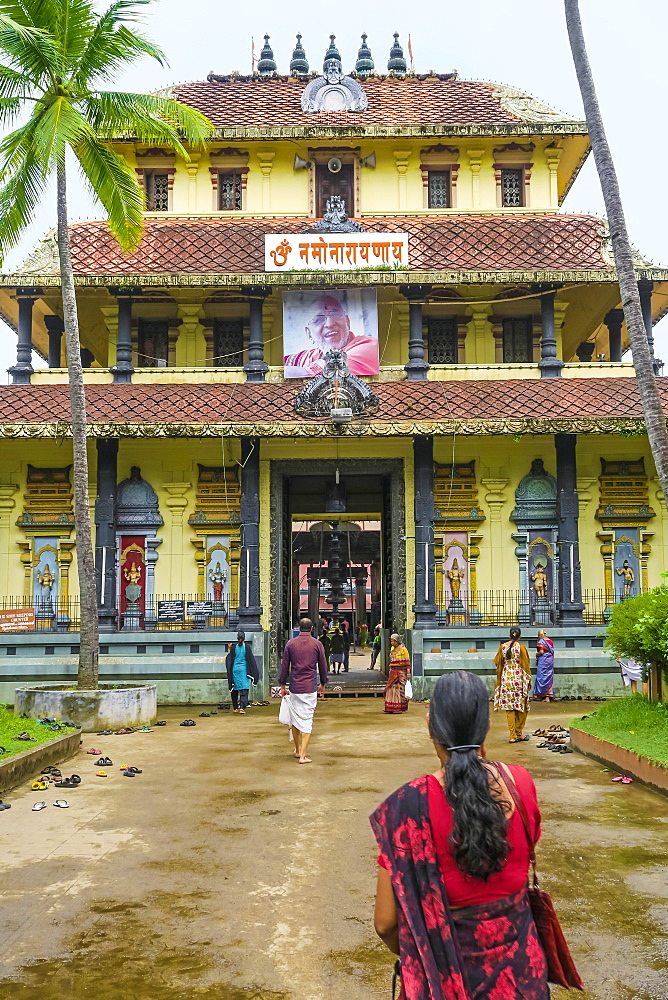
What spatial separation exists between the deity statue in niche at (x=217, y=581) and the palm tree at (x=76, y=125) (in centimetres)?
488

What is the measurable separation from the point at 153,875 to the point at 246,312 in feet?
51.4

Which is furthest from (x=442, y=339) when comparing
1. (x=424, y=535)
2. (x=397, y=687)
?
(x=397, y=687)

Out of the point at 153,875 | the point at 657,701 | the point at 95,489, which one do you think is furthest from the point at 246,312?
the point at 153,875

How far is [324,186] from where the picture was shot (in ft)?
68.3

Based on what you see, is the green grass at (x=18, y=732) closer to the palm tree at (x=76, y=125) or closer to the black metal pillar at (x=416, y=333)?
the palm tree at (x=76, y=125)

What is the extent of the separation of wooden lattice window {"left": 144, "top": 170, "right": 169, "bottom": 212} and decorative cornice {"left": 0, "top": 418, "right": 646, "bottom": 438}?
6683mm

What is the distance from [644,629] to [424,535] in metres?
7.98

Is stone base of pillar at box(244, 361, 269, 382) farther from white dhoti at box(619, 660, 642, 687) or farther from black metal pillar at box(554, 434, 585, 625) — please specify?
white dhoti at box(619, 660, 642, 687)

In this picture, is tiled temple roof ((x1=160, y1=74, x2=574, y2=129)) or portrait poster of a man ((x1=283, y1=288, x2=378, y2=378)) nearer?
portrait poster of a man ((x1=283, y1=288, x2=378, y2=378))

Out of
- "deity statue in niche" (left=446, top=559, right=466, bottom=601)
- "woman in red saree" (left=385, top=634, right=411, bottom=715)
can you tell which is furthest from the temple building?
"woman in red saree" (left=385, top=634, right=411, bottom=715)

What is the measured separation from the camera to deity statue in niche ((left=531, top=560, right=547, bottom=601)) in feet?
60.7

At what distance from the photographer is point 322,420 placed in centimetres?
1733

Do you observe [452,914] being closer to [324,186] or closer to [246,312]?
[246,312]

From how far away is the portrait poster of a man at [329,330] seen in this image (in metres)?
18.8
